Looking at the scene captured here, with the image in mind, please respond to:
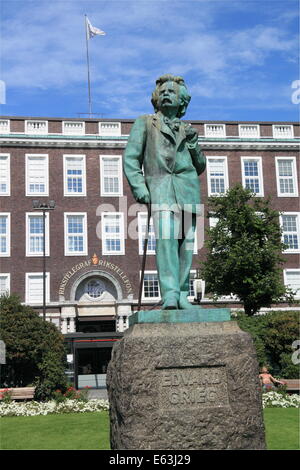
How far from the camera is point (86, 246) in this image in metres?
40.5

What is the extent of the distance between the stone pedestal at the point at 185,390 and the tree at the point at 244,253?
25.6 m

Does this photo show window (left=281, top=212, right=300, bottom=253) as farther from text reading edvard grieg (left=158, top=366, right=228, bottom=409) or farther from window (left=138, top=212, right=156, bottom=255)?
text reading edvard grieg (left=158, top=366, right=228, bottom=409)

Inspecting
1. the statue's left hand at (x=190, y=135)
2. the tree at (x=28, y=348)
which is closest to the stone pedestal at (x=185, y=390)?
the statue's left hand at (x=190, y=135)

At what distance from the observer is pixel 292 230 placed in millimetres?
42906

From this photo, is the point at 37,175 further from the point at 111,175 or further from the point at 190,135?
the point at 190,135

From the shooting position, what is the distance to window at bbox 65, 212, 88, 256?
40.4 m

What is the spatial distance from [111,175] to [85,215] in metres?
3.46

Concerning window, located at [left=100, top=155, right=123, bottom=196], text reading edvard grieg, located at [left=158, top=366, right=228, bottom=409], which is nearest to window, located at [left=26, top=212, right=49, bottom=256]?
window, located at [left=100, top=155, right=123, bottom=196]

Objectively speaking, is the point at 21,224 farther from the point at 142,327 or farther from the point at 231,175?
the point at 142,327

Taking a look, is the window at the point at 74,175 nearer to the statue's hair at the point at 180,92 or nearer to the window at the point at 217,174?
the window at the point at 217,174

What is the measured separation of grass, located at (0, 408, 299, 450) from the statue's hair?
606 cm

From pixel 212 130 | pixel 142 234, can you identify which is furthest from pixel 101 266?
pixel 212 130

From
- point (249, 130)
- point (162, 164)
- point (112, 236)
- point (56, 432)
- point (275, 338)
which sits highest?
point (249, 130)

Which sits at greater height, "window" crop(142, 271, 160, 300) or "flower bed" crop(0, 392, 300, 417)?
"window" crop(142, 271, 160, 300)
